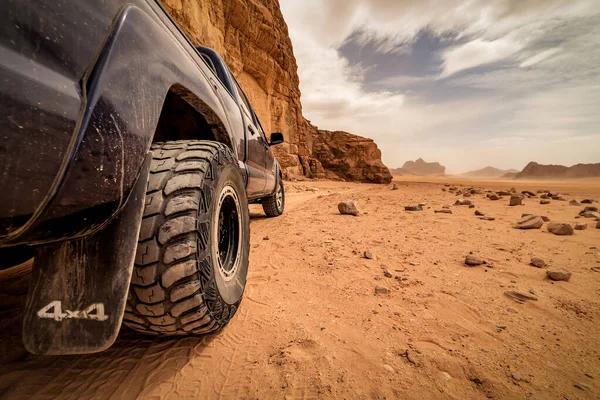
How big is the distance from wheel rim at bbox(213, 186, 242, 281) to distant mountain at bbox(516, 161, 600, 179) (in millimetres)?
65273

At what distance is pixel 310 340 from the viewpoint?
1184 mm

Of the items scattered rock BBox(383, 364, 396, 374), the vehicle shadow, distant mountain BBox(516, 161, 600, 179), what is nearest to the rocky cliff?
the vehicle shadow

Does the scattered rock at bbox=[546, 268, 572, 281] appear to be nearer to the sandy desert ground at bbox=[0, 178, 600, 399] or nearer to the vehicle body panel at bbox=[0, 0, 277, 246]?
the sandy desert ground at bbox=[0, 178, 600, 399]

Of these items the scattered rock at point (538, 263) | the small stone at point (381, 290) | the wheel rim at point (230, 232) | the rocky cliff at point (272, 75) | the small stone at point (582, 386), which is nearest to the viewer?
the small stone at point (582, 386)

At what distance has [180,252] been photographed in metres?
0.94

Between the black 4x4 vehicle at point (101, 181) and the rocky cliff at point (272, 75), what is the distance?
10517 mm

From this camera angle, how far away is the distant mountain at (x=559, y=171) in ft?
140

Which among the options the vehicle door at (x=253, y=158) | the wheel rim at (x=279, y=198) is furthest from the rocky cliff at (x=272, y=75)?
the vehicle door at (x=253, y=158)

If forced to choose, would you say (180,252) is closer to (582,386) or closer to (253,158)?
(582,386)

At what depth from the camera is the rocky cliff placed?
11008mm

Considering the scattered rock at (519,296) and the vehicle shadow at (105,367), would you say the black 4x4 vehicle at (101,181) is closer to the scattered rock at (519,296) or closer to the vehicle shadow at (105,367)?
the vehicle shadow at (105,367)

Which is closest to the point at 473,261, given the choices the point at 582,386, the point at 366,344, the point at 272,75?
the point at 582,386

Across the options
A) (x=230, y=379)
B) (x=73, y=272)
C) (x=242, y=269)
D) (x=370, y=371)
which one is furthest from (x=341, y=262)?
(x=73, y=272)

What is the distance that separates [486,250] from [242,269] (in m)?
2.43
